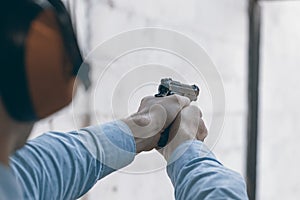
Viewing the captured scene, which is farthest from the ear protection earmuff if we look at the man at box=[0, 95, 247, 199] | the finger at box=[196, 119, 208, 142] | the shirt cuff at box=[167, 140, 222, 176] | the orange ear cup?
the finger at box=[196, 119, 208, 142]

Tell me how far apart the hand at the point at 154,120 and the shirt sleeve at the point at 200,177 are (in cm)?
7

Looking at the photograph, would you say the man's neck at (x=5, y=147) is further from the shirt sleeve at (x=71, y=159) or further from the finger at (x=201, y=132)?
the finger at (x=201, y=132)

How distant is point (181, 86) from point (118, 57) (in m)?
0.36

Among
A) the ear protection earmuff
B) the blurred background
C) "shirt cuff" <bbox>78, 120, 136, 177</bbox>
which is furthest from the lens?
the blurred background

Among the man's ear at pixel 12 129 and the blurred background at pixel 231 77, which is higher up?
the man's ear at pixel 12 129

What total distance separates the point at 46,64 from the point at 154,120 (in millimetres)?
406

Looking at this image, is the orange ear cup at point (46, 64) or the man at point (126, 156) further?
the man at point (126, 156)

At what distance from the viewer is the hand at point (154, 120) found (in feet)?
2.37

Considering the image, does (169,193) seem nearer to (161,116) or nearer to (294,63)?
(161,116)

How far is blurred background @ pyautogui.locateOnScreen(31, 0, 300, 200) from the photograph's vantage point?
1.08 metres

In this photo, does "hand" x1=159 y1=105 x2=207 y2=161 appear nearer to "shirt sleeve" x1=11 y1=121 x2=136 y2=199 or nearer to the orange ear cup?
"shirt sleeve" x1=11 y1=121 x2=136 y2=199

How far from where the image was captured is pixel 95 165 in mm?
663

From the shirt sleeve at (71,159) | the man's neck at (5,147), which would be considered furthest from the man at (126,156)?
the man's neck at (5,147)

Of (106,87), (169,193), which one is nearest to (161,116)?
(106,87)
